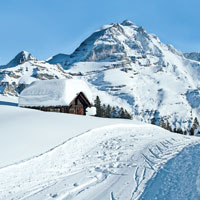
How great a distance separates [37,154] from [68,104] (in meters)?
16.9

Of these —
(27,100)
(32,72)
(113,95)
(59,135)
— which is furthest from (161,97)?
(59,135)

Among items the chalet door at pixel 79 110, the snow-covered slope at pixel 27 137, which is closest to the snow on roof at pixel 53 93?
the chalet door at pixel 79 110

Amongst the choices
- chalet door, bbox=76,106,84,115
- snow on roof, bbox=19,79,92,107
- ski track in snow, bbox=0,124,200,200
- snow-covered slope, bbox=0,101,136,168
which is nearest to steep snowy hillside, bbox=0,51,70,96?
snow on roof, bbox=19,79,92,107

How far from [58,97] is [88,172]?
19917 millimetres

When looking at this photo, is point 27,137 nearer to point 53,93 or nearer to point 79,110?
point 53,93

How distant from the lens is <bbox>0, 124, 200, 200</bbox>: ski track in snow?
555 centimetres

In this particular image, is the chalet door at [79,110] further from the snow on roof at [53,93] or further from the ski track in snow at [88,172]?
the ski track in snow at [88,172]

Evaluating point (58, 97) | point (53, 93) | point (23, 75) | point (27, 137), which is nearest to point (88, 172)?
point (27, 137)

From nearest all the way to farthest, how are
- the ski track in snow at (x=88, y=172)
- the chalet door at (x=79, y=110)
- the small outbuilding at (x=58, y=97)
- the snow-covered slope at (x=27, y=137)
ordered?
the ski track in snow at (x=88, y=172) < the snow-covered slope at (x=27, y=137) < the small outbuilding at (x=58, y=97) < the chalet door at (x=79, y=110)

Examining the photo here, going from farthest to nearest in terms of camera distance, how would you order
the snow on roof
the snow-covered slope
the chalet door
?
the chalet door, the snow on roof, the snow-covered slope

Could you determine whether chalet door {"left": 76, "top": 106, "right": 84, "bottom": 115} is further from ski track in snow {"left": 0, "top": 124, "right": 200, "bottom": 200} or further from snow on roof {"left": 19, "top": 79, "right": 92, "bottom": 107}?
ski track in snow {"left": 0, "top": 124, "right": 200, "bottom": 200}

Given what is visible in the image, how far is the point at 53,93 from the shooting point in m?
27.0

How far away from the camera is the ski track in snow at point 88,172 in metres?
5.55

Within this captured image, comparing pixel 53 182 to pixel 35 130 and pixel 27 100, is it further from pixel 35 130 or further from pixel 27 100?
pixel 27 100
